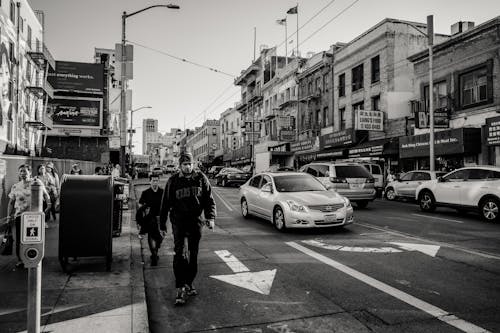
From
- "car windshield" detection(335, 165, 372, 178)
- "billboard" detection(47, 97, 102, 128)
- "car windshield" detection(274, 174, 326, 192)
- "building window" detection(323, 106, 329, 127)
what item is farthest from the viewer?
"billboard" detection(47, 97, 102, 128)

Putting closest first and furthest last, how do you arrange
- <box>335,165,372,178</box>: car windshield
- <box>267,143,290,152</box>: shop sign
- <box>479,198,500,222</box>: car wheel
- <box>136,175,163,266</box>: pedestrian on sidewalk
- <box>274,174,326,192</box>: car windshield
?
<box>136,175,163,266</box>: pedestrian on sidewalk → <box>274,174,326,192</box>: car windshield → <box>479,198,500,222</box>: car wheel → <box>335,165,372,178</box>: car windshield → <box>267,143,290,152</box>: shop sign

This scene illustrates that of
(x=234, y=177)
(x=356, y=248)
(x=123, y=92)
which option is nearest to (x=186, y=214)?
(x=356, y=248)

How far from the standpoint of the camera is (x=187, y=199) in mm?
5387

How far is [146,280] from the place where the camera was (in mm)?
6340

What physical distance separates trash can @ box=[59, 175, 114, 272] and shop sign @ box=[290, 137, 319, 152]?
3199 centimetres

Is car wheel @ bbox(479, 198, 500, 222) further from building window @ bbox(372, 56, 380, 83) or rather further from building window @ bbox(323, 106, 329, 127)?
building window @ bbox(323, 106, 329, 127)

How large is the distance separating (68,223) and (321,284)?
3.79 meters

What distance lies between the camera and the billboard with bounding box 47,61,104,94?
5756 centimetres

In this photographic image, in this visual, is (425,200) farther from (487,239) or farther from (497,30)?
(497,30)

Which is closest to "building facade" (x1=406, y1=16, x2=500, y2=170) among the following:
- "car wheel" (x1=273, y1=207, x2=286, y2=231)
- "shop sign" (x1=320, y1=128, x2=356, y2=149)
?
"shop sign" (x1=320, y1=128, x2=356, y2=149)

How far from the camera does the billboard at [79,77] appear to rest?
189ft

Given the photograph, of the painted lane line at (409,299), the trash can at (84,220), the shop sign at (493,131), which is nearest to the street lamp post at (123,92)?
the trash can at (84,220)

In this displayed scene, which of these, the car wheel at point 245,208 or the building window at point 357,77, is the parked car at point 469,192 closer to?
the car wheel at point 245,208

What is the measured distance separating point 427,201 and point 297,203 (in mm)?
7462
